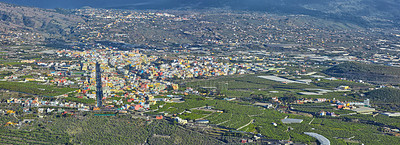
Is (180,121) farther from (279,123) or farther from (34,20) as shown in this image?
(34,20)

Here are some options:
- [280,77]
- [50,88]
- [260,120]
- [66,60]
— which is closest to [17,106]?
[50,88]

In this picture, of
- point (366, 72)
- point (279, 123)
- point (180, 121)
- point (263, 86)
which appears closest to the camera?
point (180, 121)

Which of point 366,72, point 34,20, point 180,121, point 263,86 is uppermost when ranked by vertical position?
point 34,20

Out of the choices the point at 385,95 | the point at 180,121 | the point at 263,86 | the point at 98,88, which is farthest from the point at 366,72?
the point at 98,88

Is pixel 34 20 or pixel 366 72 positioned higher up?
pixel 34 20

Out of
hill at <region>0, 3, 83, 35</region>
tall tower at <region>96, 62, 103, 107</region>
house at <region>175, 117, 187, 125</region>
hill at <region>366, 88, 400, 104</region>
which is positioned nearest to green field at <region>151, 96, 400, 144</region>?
house at <region>175, 117, 187, 125</region>

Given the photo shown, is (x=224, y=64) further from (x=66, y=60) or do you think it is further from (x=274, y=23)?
(x=274, y=23)
